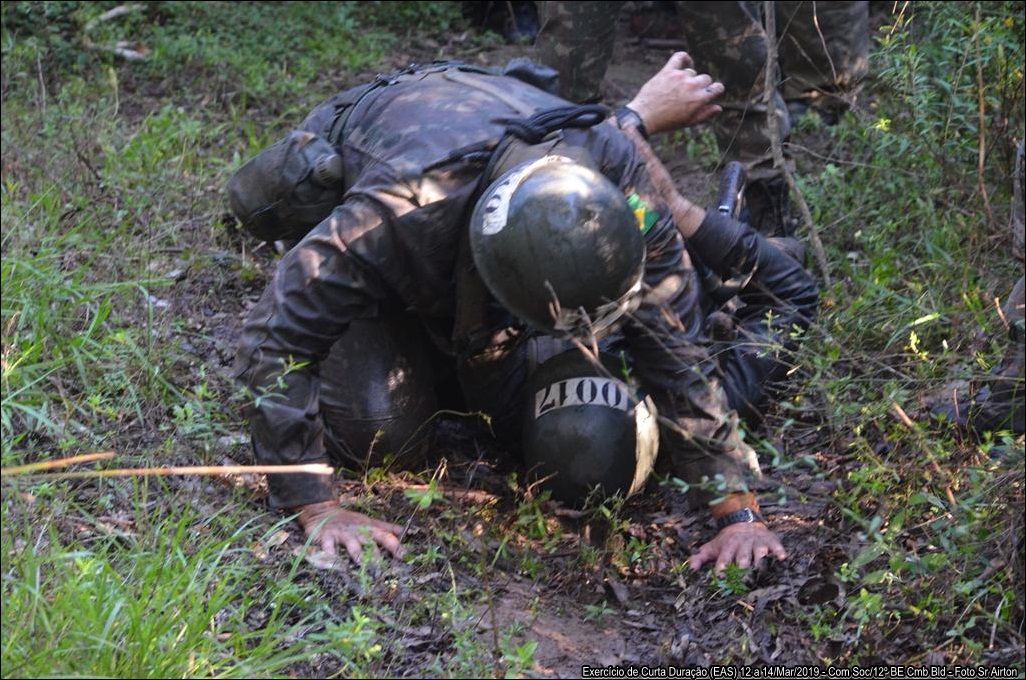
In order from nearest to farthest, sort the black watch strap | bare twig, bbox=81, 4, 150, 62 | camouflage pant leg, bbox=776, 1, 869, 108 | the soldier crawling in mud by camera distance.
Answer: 1. the soldier crawling in mud
2. the black watch strap
3. camouflage pant leg, bbox=776, 1, 869, 108
4. bare twig, bbox=81, 4, 150, 62

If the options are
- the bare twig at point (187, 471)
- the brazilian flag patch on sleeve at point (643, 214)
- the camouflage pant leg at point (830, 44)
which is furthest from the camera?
the camouflage pant leg at point (830, 44)

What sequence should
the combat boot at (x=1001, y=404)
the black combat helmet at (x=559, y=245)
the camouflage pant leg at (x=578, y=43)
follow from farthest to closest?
the camouflage pant leg at (x=578, y=43) → the combat boot at (x=1001, y=404) → the black combat helmet at (x=559, y=245)

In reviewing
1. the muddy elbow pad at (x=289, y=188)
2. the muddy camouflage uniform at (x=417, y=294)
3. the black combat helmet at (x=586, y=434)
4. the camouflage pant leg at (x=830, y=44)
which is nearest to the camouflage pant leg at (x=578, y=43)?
the camouflage pant leg at (x=830, y=44)

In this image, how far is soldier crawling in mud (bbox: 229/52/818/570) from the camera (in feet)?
11.6

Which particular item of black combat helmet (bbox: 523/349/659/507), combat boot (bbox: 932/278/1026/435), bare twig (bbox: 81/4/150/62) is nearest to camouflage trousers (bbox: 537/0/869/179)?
black combat helmet (bbox: 523/349/659/507)

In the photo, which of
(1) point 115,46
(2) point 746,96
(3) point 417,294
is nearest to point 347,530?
(3) point 417,294

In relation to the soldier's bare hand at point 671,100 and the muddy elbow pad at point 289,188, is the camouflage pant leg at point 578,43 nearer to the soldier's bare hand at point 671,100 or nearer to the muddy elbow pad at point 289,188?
the soldier's bare hand at point 671,100

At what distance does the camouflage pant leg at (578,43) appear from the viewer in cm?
594

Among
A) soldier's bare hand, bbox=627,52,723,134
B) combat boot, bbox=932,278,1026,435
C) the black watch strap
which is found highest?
soldier's bare hand, bbox=627,52,723,134

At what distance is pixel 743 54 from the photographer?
5.55 metres

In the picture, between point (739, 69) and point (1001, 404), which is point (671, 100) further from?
point (1001, 404)

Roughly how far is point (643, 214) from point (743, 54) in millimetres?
2052

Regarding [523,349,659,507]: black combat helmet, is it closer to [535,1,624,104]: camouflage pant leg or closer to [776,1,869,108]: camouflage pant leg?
[535,1,624,104]: camouflage pant leg

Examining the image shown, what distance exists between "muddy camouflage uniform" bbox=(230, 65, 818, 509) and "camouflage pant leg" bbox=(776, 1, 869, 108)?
2.34m
